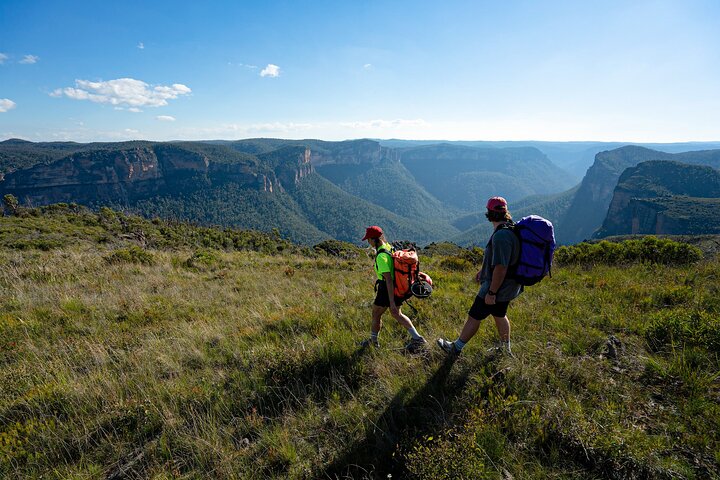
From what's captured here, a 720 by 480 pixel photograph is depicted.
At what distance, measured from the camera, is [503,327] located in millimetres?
3521

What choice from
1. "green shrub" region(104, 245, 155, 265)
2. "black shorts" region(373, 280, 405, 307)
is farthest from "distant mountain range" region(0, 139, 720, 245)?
"green shrub" region(104, 245, 155, 265)

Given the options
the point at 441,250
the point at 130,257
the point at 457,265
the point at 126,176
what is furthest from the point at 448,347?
the point at 126,176

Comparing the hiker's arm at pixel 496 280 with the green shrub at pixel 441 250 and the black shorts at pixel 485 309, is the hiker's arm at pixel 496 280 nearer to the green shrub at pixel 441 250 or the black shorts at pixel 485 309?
the black shorts at pixel 485 309

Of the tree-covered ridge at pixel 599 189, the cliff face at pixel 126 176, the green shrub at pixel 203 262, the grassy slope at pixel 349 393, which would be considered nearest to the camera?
the grassy slope at pixel 349 393

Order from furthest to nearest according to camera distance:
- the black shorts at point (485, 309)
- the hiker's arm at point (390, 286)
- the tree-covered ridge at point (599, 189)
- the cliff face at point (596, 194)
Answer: the tree-covered ridge at point (599, 189) < the cliff face at point (596, 194) < the hiker's arm at point (390, 286) < the black shorts at point (485, 309)

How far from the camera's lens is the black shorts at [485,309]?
134 inches

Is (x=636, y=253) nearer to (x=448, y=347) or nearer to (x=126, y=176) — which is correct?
(x=448, y=347)

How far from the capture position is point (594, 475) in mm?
2000

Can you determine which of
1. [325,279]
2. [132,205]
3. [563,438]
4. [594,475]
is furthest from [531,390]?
[132,205]

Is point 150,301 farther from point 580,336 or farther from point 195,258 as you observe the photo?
point 580,336

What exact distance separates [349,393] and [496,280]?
6.07 ft

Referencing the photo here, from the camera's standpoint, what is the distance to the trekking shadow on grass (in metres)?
2.25

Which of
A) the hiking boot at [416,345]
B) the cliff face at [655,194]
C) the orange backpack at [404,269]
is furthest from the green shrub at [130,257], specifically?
the cliff face at [655,194]

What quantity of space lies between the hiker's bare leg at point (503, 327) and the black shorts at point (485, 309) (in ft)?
0.22
